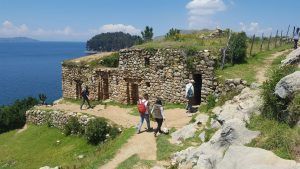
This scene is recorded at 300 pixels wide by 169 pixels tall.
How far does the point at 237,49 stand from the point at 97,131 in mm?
11053

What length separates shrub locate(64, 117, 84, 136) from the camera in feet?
82.3

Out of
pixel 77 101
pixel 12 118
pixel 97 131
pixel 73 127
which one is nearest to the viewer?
pixel 97 131

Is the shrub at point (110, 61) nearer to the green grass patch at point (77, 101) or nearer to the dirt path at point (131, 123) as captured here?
the green grass patch at point (77, 101)

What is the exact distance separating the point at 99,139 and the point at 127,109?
5377mm

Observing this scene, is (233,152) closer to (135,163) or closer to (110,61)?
(135,163)

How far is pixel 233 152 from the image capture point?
1180 centimetres

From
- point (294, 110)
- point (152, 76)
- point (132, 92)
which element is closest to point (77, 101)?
point (132, 92)

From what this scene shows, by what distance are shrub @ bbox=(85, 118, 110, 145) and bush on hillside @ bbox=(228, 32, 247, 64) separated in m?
9.79

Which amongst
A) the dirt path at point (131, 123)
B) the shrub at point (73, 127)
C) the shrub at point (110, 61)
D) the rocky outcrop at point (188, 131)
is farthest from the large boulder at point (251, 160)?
the shrub at point (110, 61)

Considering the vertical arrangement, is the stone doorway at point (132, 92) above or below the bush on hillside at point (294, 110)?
below

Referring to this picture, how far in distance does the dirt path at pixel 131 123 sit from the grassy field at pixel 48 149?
0.56m

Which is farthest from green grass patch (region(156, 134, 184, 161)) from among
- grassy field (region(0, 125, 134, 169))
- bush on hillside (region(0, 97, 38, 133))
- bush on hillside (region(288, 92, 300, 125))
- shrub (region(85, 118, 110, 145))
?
bush on hillside (region(0, 97, 38, 133))

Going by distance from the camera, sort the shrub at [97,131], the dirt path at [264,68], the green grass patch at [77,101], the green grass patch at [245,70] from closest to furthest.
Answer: the dirt path at [264,68] → the shrub at [97,131] → the green grass patch at [245,70] → the green grass patch at [77,101]

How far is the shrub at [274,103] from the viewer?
13133mm
